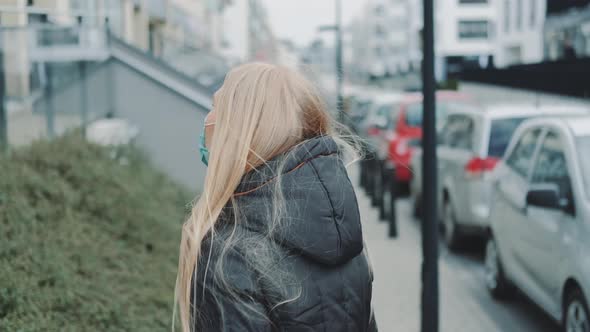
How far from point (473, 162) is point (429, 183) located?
3929 mm

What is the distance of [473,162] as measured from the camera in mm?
9078

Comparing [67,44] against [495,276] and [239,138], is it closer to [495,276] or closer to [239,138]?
[495,276]

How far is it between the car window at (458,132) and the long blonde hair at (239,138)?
7760mm

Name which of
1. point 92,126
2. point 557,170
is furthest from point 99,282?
point 92,126

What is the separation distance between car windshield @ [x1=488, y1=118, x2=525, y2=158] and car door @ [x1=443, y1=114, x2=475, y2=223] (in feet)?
0.83

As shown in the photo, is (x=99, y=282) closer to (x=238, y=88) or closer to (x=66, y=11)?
(x=238, y=88)

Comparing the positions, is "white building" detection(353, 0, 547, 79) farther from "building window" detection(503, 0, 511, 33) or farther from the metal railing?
the metal railing

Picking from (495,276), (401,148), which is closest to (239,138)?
(495,276)

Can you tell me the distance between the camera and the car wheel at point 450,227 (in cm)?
945

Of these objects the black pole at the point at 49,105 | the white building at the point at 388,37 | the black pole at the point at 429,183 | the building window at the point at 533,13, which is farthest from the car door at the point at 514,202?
the white building at the point at 388,37

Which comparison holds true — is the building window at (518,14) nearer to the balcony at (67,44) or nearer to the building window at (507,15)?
A: the building window at (507,15)

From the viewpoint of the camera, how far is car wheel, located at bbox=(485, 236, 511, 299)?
7.14 metres

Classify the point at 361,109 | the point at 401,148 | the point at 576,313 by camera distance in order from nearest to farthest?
the point at 576,313 → the point at 401,148 → the point at 361,109

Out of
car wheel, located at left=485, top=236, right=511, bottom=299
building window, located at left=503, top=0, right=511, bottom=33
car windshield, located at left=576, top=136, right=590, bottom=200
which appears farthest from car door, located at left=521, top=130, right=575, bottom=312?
building window, located at left=503, top=0, right=511, bottom=33
